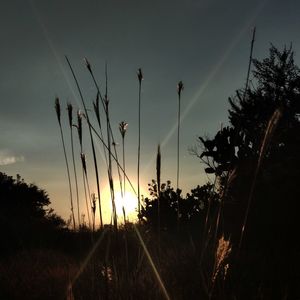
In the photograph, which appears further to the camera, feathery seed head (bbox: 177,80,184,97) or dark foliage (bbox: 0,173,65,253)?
dark foliage (bbox: 0,173,65,253)

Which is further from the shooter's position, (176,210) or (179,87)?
(176,210)

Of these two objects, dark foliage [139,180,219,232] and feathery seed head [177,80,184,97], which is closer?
feathery seed head [177,80,184,97]

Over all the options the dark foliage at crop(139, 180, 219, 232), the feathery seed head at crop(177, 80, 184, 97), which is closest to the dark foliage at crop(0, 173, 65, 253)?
the dark foliage at crop(139, 180, 219, 232)

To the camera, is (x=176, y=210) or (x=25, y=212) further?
(x=25, y=212)

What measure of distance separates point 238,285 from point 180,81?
232 cm

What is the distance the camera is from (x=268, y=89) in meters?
19.9

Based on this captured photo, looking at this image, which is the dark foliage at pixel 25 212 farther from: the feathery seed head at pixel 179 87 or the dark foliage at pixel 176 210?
the feathery seed head at pixel 179 87

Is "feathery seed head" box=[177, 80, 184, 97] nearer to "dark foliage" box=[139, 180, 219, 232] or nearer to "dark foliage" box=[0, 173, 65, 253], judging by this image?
"dark foliage" box=[139, 180, 219, 232]

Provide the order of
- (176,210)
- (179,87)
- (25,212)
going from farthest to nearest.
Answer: (25,212) → (176,210) → (179,87)

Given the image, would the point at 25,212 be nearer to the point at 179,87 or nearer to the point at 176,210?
the point at 176,210

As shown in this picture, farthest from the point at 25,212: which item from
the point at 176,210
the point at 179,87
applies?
the point at 179,87

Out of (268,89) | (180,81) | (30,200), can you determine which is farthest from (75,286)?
(30,200)

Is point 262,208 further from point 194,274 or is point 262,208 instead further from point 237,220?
point 194,274

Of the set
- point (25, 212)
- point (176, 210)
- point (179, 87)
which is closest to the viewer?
point (179, 87)
